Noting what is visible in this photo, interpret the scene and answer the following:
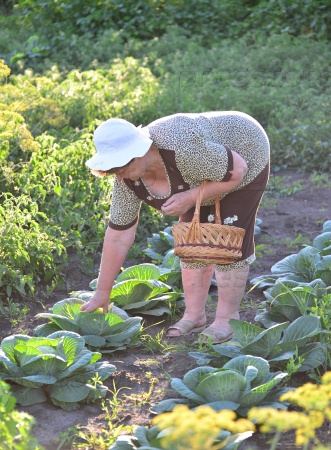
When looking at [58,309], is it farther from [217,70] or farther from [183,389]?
[217,70]

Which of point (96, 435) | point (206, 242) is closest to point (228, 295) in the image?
point (206, 242)

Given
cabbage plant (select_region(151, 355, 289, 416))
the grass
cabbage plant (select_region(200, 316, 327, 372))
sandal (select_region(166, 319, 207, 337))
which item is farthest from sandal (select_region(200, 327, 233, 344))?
the grass

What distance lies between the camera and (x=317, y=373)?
3.54 metres

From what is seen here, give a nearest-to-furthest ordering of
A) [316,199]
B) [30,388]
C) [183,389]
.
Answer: [183,389]
[30,388]
[316,199]

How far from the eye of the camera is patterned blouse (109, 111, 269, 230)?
356 centimetres

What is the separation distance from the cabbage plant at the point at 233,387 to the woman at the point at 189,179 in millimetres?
654

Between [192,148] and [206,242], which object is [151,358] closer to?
[206,242]

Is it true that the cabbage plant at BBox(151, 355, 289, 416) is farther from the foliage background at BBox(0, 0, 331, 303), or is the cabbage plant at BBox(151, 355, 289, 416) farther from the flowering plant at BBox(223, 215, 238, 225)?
the foliage background at BBox(0, 0, 331, 303)

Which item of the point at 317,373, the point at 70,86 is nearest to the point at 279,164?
the point at 70,86

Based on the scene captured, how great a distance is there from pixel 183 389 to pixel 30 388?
0.65 meters

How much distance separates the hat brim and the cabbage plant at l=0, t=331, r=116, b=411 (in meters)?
0.71

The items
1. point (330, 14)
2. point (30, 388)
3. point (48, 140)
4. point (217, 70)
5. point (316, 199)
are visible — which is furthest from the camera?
point (330, 14)

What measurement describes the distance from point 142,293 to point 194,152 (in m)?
1.00

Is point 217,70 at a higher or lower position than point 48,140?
lower
